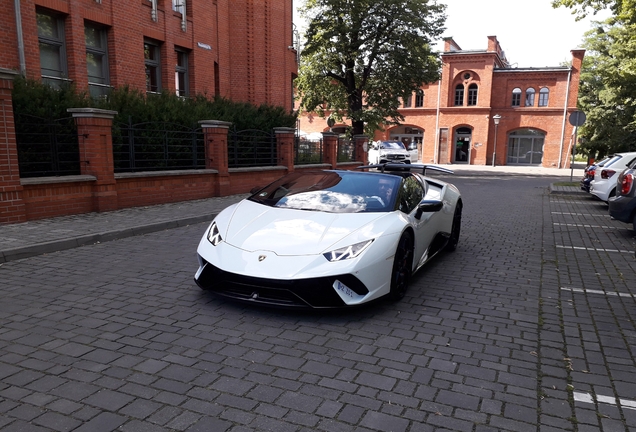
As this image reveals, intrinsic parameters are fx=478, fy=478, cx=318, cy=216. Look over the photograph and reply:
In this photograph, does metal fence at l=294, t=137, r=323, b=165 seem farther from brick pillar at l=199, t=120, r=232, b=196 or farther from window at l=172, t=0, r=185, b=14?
window at l=172, t=0, r=185, b=14

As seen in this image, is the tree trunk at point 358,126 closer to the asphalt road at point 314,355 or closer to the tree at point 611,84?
the tree at point 611,84

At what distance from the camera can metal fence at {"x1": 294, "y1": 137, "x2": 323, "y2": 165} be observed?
18609 mm

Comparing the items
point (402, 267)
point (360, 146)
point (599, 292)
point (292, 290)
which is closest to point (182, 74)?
point (360, 146)

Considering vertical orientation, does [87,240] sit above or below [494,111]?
below

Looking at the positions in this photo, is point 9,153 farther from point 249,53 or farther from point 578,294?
point 249,53

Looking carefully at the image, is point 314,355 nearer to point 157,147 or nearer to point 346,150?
point 157,147

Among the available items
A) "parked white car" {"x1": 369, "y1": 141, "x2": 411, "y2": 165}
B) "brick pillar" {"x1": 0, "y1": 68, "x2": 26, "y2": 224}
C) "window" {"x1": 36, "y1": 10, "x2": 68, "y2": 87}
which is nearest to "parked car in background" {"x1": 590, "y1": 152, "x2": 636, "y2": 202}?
"brick pillar" {"x1": 0, "y1": 68, "x2": 26, "y2": 224}

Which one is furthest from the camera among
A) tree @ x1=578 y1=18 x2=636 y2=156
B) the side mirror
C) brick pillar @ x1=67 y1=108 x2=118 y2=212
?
tree @ x1=578 y1=18 x2=636 y2=156

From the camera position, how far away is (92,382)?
318cm

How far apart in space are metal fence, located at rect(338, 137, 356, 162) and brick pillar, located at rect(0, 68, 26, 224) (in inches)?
630

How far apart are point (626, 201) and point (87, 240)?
31.4ft

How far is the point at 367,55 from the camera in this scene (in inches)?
1010

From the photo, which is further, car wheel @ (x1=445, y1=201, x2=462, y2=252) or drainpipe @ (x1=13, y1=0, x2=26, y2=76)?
drainpipe @ (x1=13, y1=0, x2=26, y2=76)

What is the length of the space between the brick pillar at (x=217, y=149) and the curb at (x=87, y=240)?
3.86m
